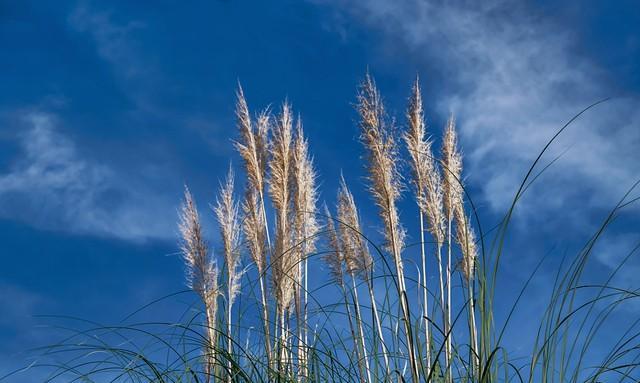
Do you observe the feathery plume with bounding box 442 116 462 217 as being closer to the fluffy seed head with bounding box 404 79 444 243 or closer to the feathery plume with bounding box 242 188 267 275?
the fluffy seed head with bounding box 404 79 444 243

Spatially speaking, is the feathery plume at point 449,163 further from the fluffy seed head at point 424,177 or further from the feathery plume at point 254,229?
the feathery plume at point 254,229

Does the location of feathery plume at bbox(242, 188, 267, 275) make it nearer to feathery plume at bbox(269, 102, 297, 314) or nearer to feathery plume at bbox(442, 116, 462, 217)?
feathery plume at bbox(269, 102, 297, 314)

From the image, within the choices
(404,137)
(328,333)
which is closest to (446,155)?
(404,137)

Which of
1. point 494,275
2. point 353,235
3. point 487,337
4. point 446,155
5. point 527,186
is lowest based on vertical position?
point 487,337

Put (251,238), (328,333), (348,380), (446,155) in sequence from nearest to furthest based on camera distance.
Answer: (348,380) → (328,333) → (446,155) → (251,238)

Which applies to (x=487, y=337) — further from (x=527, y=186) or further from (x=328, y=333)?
(x=328, y=333)

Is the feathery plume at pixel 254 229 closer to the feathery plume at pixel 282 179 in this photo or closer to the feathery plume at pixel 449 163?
the feathery plume at pixel 282 179

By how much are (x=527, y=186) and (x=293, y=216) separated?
11.5 feet

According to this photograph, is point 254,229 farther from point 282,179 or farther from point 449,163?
point 449,163

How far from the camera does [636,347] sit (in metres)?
2.11

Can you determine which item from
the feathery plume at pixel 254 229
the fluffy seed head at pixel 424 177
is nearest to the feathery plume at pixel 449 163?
the fluffy seed head at pixel 424 177

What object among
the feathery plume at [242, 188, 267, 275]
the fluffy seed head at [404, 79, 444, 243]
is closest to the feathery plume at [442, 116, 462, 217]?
the fluffy seed head at [404, 79, 444, 243]

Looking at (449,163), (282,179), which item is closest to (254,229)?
(282,179)

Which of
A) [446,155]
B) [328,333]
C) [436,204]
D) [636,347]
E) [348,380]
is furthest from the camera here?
[446,155]
